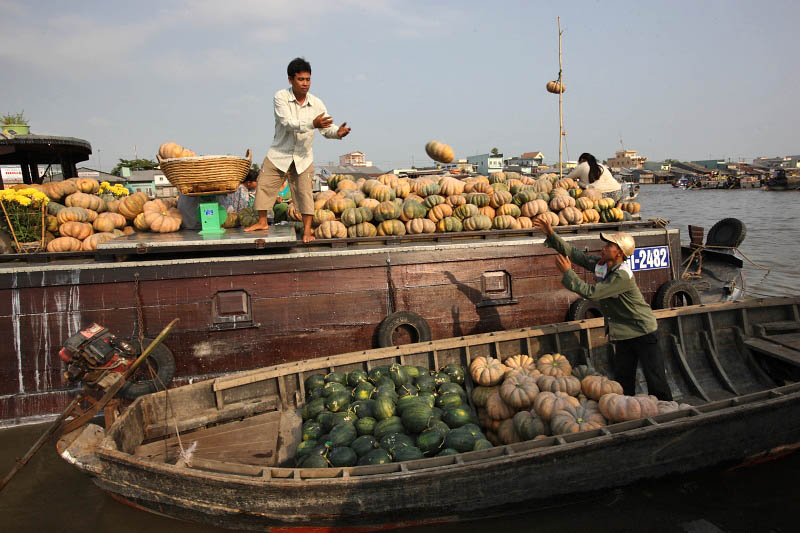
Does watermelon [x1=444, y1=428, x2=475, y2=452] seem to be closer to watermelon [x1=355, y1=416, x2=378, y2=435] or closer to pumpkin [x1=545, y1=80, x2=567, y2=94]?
watermelon [x1=355, y1=416, x2=378, y2=435]

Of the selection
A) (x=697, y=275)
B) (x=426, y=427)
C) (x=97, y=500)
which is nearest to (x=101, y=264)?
(x=97, y=500)

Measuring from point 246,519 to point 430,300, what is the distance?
151 inches

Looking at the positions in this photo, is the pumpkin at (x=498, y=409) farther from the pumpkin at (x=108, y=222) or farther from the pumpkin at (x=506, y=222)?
the pumpkin at (x=108, y=222)

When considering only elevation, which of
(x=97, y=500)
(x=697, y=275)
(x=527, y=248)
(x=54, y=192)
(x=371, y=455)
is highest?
(x=54, y=192)

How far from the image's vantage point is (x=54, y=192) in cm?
806

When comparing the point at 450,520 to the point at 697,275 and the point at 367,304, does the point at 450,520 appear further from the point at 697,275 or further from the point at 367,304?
the point at 697,275

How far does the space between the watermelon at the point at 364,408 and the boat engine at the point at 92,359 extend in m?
2.34

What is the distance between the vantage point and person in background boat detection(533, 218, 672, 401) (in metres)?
4.94

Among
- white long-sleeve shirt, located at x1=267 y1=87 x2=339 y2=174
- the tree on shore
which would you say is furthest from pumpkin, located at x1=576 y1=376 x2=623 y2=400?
the tree on shore

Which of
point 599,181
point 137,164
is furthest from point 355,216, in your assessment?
point 137,164

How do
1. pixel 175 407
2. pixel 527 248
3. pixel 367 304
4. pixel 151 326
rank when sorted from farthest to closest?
pixel 527 248
pixel 367 304
pixel 151 326
pixel 175 407

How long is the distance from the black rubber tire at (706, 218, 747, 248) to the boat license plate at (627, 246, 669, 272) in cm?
300

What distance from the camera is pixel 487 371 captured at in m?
5.73

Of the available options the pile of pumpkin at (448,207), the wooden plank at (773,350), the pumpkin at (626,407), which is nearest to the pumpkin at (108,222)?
the pile of pumpkin at (448,207)
